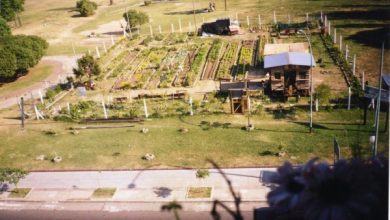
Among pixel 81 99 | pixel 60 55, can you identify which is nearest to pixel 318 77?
pixel 81 99

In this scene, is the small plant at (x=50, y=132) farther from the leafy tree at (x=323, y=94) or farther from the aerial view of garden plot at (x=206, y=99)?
the leafy tree at (x=323, y=94)

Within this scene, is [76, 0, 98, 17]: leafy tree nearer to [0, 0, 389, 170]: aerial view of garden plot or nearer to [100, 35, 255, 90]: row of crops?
[0, 0, 389, 170]: aerial view of garden plot

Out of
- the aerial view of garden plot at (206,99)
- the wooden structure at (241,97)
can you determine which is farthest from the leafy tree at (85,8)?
the wooden structure at (241,97)

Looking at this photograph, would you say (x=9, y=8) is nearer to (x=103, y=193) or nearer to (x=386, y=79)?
(x=103, y=193)

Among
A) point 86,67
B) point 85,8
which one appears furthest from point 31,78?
point 85,8

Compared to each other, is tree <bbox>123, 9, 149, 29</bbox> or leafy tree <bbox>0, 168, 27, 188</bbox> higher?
tree <bbox>123, 9, 149, 29</bbox>

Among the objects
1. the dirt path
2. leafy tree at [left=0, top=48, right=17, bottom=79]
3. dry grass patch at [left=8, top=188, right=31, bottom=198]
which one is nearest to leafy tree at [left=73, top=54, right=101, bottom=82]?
the dirt path
